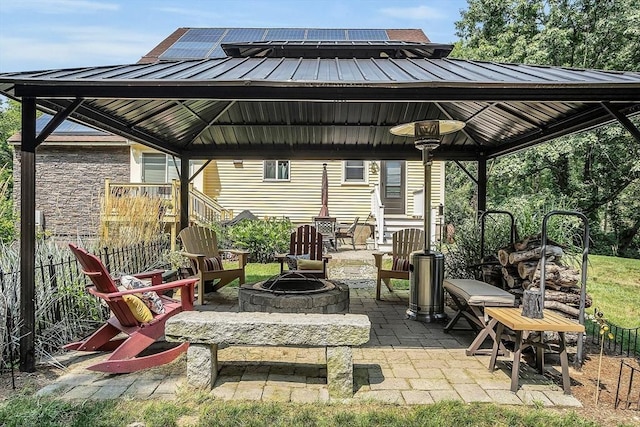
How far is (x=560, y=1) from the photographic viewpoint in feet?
46.8

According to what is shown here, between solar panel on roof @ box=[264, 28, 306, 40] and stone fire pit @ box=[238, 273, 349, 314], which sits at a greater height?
solar panel on roof @ box=[264, 28, 306, 40]

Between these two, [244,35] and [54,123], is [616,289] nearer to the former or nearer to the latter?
[54,123]

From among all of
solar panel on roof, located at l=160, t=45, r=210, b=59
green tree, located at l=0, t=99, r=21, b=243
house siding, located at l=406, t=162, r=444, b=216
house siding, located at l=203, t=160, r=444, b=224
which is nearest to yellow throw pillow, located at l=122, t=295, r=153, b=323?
green tree, located at l=0, t=99, r=21, b=243

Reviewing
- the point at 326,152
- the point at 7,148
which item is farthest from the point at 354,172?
the point at 7,148

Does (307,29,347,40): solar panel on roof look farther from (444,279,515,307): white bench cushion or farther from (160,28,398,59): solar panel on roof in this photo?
(444,279,515,307): white bench cushion

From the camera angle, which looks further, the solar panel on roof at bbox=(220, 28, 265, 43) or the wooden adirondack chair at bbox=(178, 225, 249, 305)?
the solar panel on roof at bbox=(220, 28, 265, 43)

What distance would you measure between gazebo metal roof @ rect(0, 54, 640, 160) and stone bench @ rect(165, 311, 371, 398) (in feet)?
6.33

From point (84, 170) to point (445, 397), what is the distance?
13891 millimetres

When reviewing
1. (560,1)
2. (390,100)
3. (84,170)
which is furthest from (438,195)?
(84,170)

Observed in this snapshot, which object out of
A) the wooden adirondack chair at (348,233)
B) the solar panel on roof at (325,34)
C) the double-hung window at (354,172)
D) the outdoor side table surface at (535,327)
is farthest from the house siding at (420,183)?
the outdoor side table surface at (535,327)

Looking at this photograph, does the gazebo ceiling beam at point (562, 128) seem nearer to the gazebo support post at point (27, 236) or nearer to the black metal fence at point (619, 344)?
the black metal fence at point (619, 344)

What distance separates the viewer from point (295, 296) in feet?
14.1

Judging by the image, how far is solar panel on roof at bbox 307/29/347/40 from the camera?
41.6 ft

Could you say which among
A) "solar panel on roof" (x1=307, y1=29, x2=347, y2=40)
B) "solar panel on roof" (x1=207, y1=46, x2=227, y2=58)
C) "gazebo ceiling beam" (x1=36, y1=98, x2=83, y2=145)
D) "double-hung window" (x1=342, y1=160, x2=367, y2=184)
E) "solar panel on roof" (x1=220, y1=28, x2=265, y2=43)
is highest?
"solar panel on roof" (x1=220, y1=28, x2=265, y2=43)
